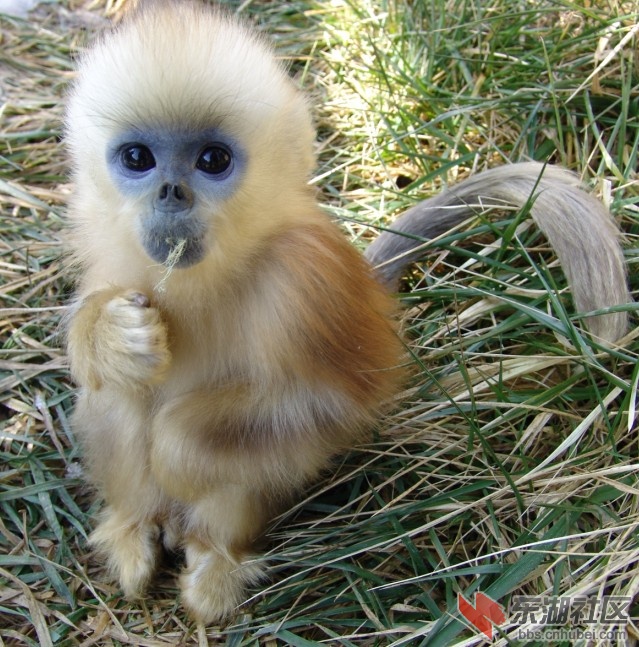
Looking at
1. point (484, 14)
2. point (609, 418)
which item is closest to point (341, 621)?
point (609, 418)

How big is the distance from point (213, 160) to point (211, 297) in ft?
1.28

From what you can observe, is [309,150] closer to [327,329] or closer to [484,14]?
[327,329]

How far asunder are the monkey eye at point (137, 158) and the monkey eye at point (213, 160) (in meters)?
0.12

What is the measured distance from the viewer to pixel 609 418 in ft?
7.70

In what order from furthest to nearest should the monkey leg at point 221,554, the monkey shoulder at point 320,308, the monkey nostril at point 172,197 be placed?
1. the monkey leg at point 221,554
2. the monkey shoulder at point 320,308
3. the monkey nostril at point 172,197

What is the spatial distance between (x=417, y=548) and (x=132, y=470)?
3.08 feet

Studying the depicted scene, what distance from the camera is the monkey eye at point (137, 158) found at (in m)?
1.95

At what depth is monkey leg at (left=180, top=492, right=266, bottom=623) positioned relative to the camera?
7.87 ft

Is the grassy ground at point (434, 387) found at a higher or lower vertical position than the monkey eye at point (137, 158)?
lower

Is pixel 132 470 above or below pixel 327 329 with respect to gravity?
below
